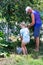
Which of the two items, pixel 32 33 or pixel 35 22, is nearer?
pixel 35 22

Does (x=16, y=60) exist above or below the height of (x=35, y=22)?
below

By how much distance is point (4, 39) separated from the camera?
10164mm

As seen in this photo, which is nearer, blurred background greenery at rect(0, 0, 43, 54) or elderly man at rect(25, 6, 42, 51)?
elderly man at rect(25, 6, 42, 51)

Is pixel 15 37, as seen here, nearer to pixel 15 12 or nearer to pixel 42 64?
pixel 15 12

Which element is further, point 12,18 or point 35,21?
point 12,18

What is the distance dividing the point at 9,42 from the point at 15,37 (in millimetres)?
287

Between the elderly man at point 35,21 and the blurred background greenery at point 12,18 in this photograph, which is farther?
the blurred background greenery at point 12,18

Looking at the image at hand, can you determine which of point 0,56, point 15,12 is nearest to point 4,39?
point 15,12

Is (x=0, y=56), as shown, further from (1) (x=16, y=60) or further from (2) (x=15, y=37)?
(2) (x=15, y=37)

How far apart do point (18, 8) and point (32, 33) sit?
3.71 feet

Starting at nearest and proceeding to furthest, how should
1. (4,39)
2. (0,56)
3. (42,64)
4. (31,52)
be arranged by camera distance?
(42,64) → (0,56) → (31,52) → (4,39)

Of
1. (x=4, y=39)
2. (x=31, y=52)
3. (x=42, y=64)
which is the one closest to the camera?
(x=42, y=64)

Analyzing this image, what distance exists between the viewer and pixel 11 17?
34.0 feet

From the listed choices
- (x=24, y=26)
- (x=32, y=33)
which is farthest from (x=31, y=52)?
(x=32, y=33)
